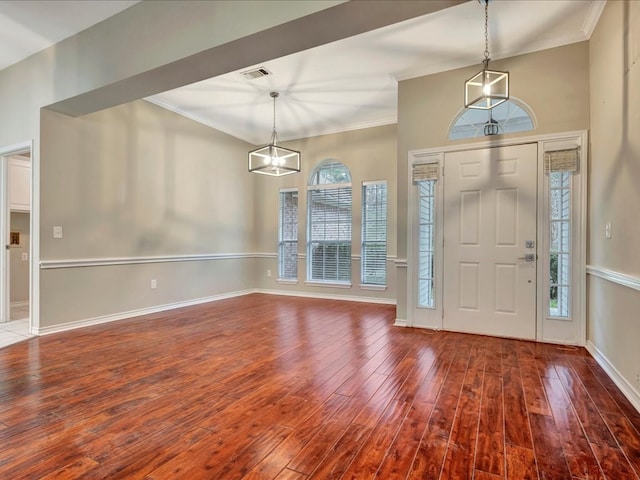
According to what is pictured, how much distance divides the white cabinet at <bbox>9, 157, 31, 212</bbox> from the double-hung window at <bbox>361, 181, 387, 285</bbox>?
213 inches

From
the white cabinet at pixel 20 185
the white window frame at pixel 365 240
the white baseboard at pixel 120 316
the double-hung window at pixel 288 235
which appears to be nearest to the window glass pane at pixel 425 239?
the white window frame at pixel 365 240

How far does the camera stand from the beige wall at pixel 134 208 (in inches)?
156

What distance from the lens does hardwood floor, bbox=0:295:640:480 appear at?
164 centimetres

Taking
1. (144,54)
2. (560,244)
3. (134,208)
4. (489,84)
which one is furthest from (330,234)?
(144,54)

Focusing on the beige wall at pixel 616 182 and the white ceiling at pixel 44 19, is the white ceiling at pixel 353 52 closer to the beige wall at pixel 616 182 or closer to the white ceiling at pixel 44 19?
the white ceiling at pixel 44 19

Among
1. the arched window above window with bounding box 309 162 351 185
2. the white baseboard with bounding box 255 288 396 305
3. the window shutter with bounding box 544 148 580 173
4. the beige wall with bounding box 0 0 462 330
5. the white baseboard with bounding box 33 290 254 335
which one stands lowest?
the white baseboard with bounding box 255 288 396 305

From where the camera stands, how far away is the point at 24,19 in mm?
3186

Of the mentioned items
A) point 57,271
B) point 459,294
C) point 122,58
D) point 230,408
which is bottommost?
point 230,408

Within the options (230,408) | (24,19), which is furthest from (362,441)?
(24,19)

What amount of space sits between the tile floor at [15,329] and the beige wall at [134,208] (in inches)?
11.1

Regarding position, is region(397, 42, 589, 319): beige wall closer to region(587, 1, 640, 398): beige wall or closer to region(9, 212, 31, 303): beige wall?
region(587, 1, 640, 398): beige wall

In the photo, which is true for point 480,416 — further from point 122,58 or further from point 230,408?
point 122,58

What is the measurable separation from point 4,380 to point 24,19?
126 inches

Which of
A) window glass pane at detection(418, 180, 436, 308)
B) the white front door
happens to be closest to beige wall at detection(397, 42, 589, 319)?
window glass pane at detection(418, 180, 436, 308)
